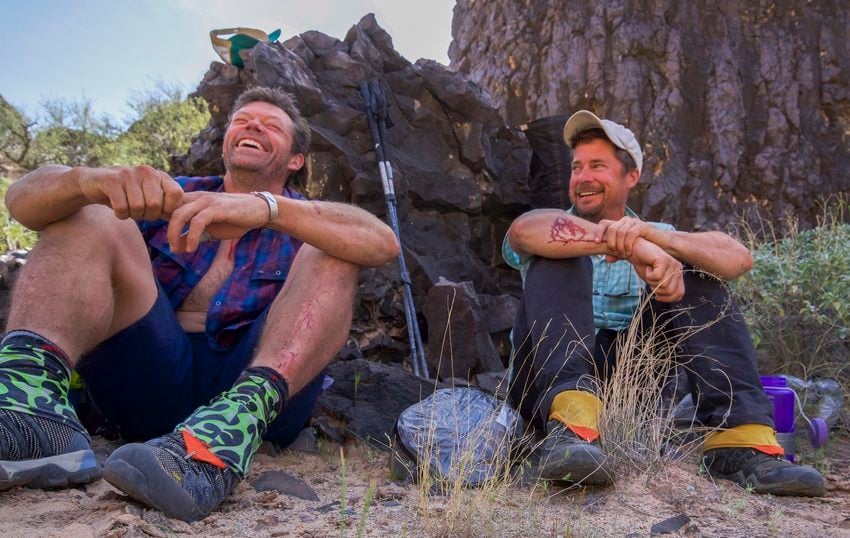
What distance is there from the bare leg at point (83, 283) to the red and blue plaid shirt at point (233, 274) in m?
0.40

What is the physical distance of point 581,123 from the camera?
10.7 feet

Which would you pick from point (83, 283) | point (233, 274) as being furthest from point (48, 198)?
point (233, 274)

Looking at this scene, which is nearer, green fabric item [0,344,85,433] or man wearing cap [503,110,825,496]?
green fabric item [0,344,85,433]

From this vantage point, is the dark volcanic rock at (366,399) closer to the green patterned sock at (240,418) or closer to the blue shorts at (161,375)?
the blue shorts at (161,375)

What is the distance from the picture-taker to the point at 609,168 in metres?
3.26

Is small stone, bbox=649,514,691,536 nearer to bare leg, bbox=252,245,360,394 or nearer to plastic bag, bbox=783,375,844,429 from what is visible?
bare leg, bbox=252,245,360,394

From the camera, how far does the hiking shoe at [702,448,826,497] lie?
7.61 feet

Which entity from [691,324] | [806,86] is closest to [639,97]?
[806,86]

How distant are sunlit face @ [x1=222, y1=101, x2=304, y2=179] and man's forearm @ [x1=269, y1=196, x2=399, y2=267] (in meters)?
0.73

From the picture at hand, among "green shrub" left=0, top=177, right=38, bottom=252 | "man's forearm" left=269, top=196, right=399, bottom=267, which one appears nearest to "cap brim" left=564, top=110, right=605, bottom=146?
"man's forearm" left=269, top=196, right=399, bottom=267

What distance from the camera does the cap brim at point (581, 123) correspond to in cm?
320

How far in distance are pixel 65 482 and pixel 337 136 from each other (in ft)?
15.2

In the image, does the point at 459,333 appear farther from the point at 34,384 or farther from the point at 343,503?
the point at 343,503

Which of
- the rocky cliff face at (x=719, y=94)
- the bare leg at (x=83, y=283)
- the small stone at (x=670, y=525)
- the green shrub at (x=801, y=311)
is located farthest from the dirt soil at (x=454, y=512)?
the rocky cliff face at (x=719, y=94)
